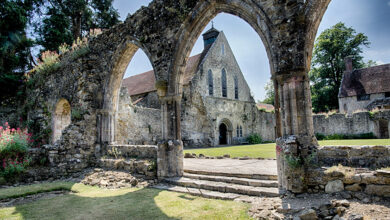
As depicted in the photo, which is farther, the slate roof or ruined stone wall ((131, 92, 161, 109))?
the slate roof

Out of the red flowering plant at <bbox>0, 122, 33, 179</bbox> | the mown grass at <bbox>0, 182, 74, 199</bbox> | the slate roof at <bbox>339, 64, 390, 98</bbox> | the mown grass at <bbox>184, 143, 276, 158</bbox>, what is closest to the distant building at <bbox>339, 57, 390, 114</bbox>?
the slate roof at <bbox>339, 64, 390, 98</bbox>

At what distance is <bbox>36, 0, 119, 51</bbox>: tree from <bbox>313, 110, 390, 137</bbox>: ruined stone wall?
2040 centimetres

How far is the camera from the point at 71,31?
60.8 ft

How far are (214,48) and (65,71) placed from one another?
14.1 metres

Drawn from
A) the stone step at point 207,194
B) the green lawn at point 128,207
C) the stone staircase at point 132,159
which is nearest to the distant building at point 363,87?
the stone staircase at point 132,159

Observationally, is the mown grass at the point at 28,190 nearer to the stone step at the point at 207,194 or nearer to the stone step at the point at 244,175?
the stone step at the point at 207,194

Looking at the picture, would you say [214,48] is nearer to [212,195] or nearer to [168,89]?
[168,89]

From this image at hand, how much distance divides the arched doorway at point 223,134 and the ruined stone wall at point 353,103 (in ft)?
44.5

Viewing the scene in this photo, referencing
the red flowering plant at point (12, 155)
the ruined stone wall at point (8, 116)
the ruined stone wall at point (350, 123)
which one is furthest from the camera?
the ruined stone wall at point (350, 123)

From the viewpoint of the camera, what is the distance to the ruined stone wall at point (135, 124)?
510 inches

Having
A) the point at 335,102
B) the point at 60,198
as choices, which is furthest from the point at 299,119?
the point at 335,102

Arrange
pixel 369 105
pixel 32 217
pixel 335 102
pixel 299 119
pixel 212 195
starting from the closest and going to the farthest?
pixel 32 217 < pixel 299 119 < pixel 212 195 < pixel 369 105 < pixel 335 102

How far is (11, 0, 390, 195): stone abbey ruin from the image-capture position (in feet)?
13.1

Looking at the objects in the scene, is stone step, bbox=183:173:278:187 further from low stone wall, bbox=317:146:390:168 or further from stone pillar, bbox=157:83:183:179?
low stone wall, bbox=317:146:390:168
